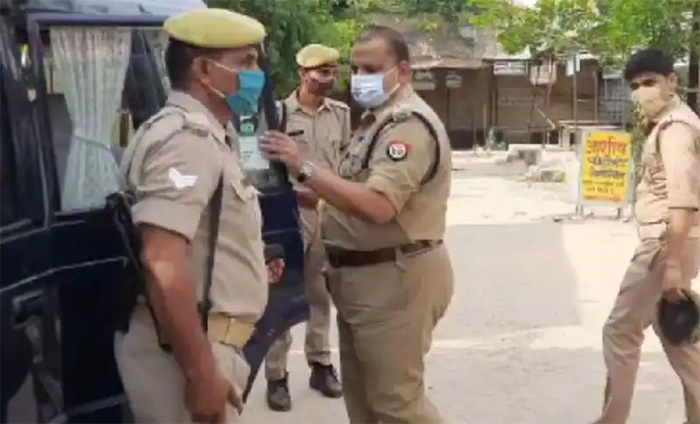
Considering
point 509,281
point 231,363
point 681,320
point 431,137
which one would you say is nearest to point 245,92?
point 231,363

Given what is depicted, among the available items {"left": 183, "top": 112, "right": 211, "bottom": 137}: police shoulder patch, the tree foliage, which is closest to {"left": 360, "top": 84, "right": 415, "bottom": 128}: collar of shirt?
{"left": 183, "top": 112, "right": 211, "bottom": 137}: police shoulder patch

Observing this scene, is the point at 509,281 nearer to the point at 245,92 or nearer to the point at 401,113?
the point at 401,113

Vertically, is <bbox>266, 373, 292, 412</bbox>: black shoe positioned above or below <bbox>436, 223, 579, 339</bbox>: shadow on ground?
above

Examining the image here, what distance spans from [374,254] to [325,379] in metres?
2.27

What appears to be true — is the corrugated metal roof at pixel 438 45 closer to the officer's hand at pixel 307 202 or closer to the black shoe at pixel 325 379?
the black shoe at pixel 325 379

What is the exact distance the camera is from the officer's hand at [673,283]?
5.54 m

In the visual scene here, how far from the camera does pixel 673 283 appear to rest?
18.2 ft

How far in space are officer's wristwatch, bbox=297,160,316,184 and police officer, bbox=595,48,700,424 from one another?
1.84 metres

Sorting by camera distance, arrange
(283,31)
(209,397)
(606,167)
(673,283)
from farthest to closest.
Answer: (606,167) → (283,31) → (673,283) → (209,397)

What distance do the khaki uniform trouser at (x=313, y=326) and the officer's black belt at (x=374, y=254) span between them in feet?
5.67

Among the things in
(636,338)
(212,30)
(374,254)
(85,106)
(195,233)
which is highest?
(212,30)

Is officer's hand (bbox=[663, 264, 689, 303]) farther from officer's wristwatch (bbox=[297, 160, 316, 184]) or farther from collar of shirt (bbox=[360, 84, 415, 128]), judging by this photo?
officer's wristwatch (bbox=[297, 160, 316, 184])

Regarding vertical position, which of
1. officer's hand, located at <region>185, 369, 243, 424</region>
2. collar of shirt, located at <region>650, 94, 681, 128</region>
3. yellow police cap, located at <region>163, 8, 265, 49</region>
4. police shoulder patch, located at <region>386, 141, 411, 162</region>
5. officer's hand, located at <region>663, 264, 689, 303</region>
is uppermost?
yellow police cap, located at <region>163, 8, 265, 49</region>

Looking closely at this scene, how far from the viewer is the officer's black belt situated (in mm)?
4695
